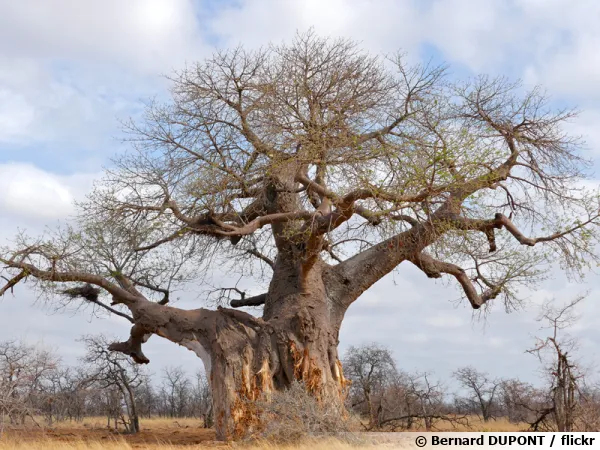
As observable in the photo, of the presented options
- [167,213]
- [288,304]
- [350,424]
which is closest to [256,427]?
[350,424]

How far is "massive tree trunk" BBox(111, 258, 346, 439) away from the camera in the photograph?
12234 millimetres

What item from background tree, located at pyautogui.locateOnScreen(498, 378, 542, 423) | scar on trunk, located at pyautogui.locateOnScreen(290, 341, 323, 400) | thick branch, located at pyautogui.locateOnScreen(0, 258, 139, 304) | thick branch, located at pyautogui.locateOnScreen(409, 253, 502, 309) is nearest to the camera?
scar on trunk, located at pyautogui.locateOnScreen(290, 341, 323, 400)

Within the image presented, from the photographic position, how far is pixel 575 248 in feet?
42.7

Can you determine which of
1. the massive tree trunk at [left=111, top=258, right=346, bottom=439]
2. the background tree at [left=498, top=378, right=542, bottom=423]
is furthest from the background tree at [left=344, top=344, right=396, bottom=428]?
the massive tree trunk at [left=111, top=258, right=346, bottom=439]

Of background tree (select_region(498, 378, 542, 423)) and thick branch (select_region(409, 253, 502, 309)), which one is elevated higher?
thick branch (select_region(409, 253, 502, 309))

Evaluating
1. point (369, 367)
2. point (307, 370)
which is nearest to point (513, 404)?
point (369, 367)

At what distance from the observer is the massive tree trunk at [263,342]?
12.2 metres

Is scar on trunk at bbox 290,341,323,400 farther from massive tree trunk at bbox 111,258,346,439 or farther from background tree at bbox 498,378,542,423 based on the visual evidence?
background tree at bbox 498,378,542,423

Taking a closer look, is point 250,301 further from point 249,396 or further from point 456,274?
point 456,274

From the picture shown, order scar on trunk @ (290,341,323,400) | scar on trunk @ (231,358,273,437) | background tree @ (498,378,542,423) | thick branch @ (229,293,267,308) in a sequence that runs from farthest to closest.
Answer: background tree @ (498,378,542,423) → thick branch @ (229,293,267,308) → scar on trunk @ (290,341,323,400) → scar on trunk @ (231,358,273,437)

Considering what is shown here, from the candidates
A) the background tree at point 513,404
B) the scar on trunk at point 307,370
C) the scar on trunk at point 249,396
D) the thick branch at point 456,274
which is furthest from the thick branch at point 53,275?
the background tree at point 513,404

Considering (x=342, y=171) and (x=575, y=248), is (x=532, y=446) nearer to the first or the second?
(x=575, y=248)

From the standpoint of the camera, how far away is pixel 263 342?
12.7m

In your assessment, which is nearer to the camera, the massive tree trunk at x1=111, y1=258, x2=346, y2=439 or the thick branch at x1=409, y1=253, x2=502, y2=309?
the massive tree trunk at x1=111, y1=258, x2=346, y2=439
